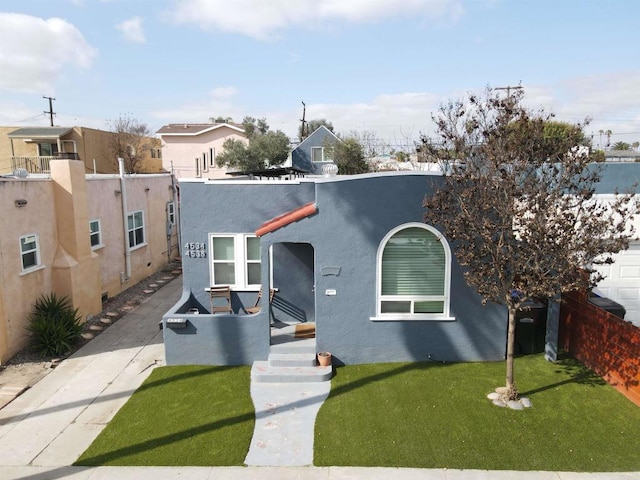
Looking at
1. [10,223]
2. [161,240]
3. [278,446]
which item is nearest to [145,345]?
[10,223]

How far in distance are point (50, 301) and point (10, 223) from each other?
8.19 ft

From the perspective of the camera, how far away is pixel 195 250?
11.9 meters

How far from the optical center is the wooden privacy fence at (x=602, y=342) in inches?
347

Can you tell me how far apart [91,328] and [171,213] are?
10707mm

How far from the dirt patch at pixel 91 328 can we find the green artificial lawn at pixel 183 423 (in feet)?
9.92

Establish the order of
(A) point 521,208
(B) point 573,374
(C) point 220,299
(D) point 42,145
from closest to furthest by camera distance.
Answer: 1. (A) point 521,208
2. (B) point 573,374
3. (C) point 220,299
4. (D) point 42,145

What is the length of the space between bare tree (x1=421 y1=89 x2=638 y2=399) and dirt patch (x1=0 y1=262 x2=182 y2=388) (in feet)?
32.8

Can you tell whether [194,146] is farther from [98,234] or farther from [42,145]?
[98,234]

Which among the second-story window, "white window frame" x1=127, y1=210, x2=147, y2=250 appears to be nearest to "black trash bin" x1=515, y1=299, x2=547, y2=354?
"white window frame" x1=127, y1=210, x2=147, y2=250

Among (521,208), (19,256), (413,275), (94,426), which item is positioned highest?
(521,208)

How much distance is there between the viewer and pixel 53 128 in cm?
3584

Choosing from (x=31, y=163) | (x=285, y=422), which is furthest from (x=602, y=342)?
(x=31, y=163)

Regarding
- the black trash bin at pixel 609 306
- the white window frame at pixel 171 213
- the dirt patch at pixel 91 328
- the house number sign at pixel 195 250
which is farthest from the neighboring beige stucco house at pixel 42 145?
the black trash bin at pixel 609 306

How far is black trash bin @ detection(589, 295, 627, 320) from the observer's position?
10781mm
